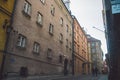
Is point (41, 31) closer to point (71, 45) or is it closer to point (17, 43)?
point (17, 43)

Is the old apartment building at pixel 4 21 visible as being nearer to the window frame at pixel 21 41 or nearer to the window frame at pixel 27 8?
the window frame at pixel 21 41

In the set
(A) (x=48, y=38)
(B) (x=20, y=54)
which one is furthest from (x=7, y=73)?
(A) (x=48, y=38)

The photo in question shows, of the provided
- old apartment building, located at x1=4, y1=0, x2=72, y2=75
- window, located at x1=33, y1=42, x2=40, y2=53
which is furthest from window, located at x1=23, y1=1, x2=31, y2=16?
window, located at x1=33, y1=42, x2=40, y2=53

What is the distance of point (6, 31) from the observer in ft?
33.1

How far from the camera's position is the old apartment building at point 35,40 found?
35.7 ft

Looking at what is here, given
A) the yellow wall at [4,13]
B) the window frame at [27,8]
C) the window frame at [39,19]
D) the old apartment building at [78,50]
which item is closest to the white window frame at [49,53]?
the window frame at [39,19]

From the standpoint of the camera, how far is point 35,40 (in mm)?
14062

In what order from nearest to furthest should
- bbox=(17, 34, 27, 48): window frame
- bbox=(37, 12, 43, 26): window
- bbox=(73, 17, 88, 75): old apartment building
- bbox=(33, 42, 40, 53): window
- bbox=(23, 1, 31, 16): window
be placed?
1. bbox=(17, 34, 27, 48): window frame
2. bbox=(23, 1, 31, 16): window
3. bbox=(33, 42, 40, 53): window
4. bbox=(37, 12, 43, 26): window
5. bbox=(73, 17, 88, 75): old apartment building

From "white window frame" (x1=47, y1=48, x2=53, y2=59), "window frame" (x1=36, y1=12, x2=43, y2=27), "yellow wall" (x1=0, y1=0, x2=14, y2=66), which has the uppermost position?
"window frame" (x1=36, y1=12, x2=43, y2=27)

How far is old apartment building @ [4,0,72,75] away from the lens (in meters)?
10.9

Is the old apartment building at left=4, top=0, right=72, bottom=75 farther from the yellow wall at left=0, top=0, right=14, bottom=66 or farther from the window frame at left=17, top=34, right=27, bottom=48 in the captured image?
the yellow wall at left=0, top=0, right=14, bottom=66

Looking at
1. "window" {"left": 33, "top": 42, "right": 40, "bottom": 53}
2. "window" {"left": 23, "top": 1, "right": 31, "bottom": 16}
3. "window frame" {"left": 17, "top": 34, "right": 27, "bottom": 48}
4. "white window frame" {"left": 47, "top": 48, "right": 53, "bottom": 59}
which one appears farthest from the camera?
"white window frame" {"left": 47, "top": 48, "right": 53, "bottom": 59}

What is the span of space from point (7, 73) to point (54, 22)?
1144 cm

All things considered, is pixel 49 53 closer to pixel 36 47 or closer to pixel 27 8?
pixel 36 47
